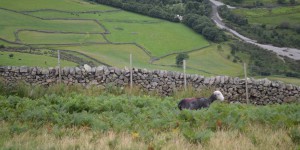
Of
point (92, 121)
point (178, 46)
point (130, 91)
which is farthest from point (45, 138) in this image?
point (178, 46)

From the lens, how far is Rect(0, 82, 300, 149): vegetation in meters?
7.19

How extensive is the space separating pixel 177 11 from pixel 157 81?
3776 centimetres

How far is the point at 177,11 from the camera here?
55.8 meters

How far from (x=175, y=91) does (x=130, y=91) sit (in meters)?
2.30

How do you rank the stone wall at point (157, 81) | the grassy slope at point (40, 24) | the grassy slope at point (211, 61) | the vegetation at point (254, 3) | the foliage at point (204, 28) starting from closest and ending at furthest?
the stone wall at point (157, 81)
the grassy slope at point (211, 61)
the grassy slope at point (40, 24)
the foliage at point (204, 28)
the vegetation at point (254, 3)

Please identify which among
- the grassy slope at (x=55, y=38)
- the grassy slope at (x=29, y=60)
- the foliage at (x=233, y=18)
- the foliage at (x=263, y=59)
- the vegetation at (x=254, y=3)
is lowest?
the foliage at (x=263, y=59)

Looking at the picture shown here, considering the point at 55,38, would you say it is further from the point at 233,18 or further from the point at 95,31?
the point at 233,18

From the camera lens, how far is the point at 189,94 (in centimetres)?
1770

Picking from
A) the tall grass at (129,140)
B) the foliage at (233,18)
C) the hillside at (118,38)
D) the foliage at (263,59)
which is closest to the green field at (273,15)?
the foliage at (233,18)

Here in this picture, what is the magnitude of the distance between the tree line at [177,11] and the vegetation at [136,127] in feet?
122

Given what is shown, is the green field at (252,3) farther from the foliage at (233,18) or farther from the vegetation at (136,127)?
the vegetation at (136,127)

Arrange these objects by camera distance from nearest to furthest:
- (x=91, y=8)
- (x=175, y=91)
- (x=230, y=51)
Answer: (x=175, y=91)
(x=230, y=51)
(x=91, y=8)

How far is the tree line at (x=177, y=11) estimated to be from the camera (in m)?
47.7

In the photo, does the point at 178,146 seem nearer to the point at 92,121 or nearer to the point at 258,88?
the point at 92,121
